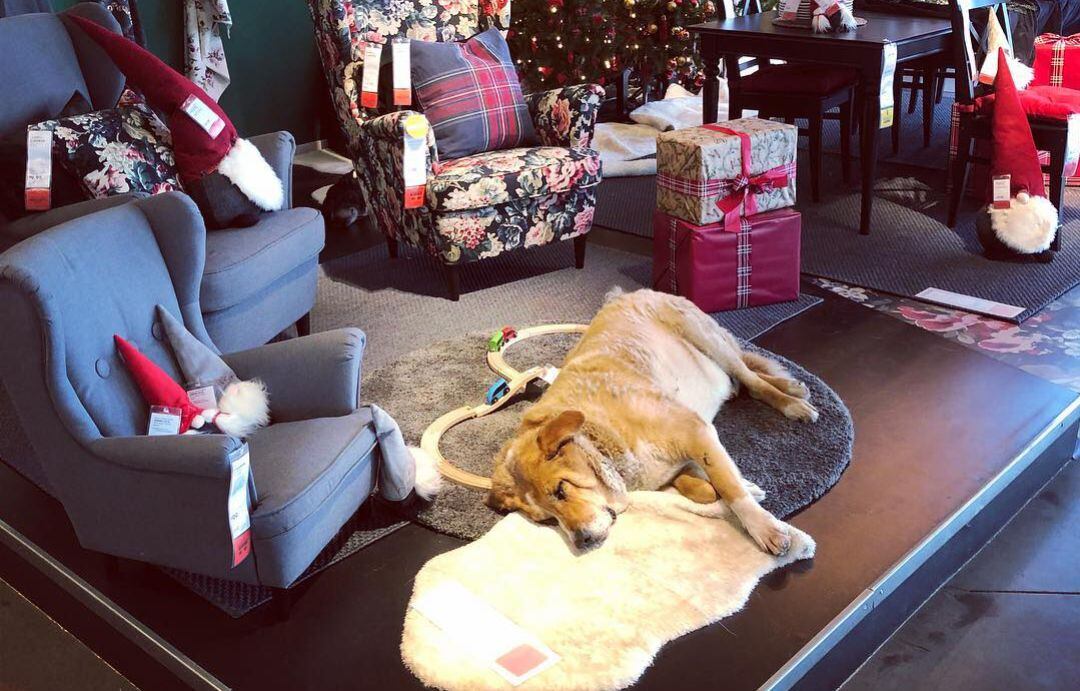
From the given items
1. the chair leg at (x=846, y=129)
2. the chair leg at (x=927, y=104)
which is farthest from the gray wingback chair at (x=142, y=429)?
the chair leg at (x=927, y=104)

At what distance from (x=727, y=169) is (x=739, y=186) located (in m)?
0.08

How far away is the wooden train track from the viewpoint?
102 inches

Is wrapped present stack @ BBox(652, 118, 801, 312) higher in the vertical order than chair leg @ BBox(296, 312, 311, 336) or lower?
higher

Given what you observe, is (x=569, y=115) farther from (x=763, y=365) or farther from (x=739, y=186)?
(x=763, y=365)

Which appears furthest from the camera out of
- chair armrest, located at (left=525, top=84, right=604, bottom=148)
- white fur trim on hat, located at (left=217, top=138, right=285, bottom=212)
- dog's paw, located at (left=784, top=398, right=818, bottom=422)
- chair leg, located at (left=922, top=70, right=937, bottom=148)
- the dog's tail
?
chair leg, located at (left=922, top=70, right=937, bottom=148)

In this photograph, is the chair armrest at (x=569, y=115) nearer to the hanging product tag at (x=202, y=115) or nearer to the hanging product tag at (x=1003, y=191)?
the hanging product tag at (x=202, y=115)

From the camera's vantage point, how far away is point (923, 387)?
2998mm

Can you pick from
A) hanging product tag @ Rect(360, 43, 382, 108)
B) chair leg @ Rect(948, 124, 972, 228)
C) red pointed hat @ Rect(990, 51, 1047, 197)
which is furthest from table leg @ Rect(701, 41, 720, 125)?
hanging product tag @ Rect(360, 43, 382, 108)

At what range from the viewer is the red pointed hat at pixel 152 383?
7.30 ft

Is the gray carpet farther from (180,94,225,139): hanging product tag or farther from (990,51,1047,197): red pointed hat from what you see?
(990,51,1047,197): red pointed hat

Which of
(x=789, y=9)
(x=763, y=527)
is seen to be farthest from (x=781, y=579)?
(x=789, y=9)

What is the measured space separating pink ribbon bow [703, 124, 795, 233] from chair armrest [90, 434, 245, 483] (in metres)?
2.06

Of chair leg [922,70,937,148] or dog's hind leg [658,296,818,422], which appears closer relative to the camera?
dog's hind leg [658,296,818,422]

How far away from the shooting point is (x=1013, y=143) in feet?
13.0
